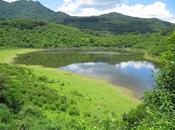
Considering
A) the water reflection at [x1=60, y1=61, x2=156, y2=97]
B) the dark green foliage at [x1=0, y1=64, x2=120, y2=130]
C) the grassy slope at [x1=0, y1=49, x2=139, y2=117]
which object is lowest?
the water reflection at [x1=60, y1=61, x2=156, y2=97]

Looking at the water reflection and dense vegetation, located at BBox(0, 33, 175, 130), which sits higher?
dense vegetation, located at BBox(0, 33, 175, 130)

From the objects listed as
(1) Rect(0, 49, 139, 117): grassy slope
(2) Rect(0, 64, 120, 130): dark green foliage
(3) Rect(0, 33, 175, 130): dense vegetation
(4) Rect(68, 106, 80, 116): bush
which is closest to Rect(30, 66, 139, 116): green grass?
(1) Rect(0, 49, 139, 117): grassy slope

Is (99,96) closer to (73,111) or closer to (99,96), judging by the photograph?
(99,96)

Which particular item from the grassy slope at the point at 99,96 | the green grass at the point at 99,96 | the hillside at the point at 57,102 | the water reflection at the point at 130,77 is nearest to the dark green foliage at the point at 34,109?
the hillside at the point at 57,102

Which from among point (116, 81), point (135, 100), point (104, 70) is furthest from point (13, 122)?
point (104, 70)

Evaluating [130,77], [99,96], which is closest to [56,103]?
[99,96]

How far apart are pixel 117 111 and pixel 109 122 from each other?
37.0m

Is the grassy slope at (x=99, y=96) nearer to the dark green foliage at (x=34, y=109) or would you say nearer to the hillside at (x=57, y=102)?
the hillside at (x=57, y=102)

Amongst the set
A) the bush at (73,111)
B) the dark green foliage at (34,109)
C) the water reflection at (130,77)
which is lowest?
the water reflection at (130,77)

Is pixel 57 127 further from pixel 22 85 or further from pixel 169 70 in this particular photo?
pixel 22 85

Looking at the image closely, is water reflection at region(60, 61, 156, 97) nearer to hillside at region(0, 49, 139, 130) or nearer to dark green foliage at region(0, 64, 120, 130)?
hillside at region(0, 49, 139, 130)

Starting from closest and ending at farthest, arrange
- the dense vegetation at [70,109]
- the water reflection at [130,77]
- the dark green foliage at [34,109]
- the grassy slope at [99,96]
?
1. the dense vegetation at [70,109]
2. the dark green foliage at [34,109]
3. the grassy slope at [99,96]
4. the water reflection at [130,77]

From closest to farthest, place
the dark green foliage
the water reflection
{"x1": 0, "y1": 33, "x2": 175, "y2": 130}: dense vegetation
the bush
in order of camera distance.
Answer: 1. {"x1": 0, "y1": 33, "x2": 175, "y2": 130}: dense vegetation
2. the dark green foliage
3. the bush
4. the water reflection

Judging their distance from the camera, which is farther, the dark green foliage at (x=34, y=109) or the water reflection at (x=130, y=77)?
the water reflection at (x=130, y=77)
